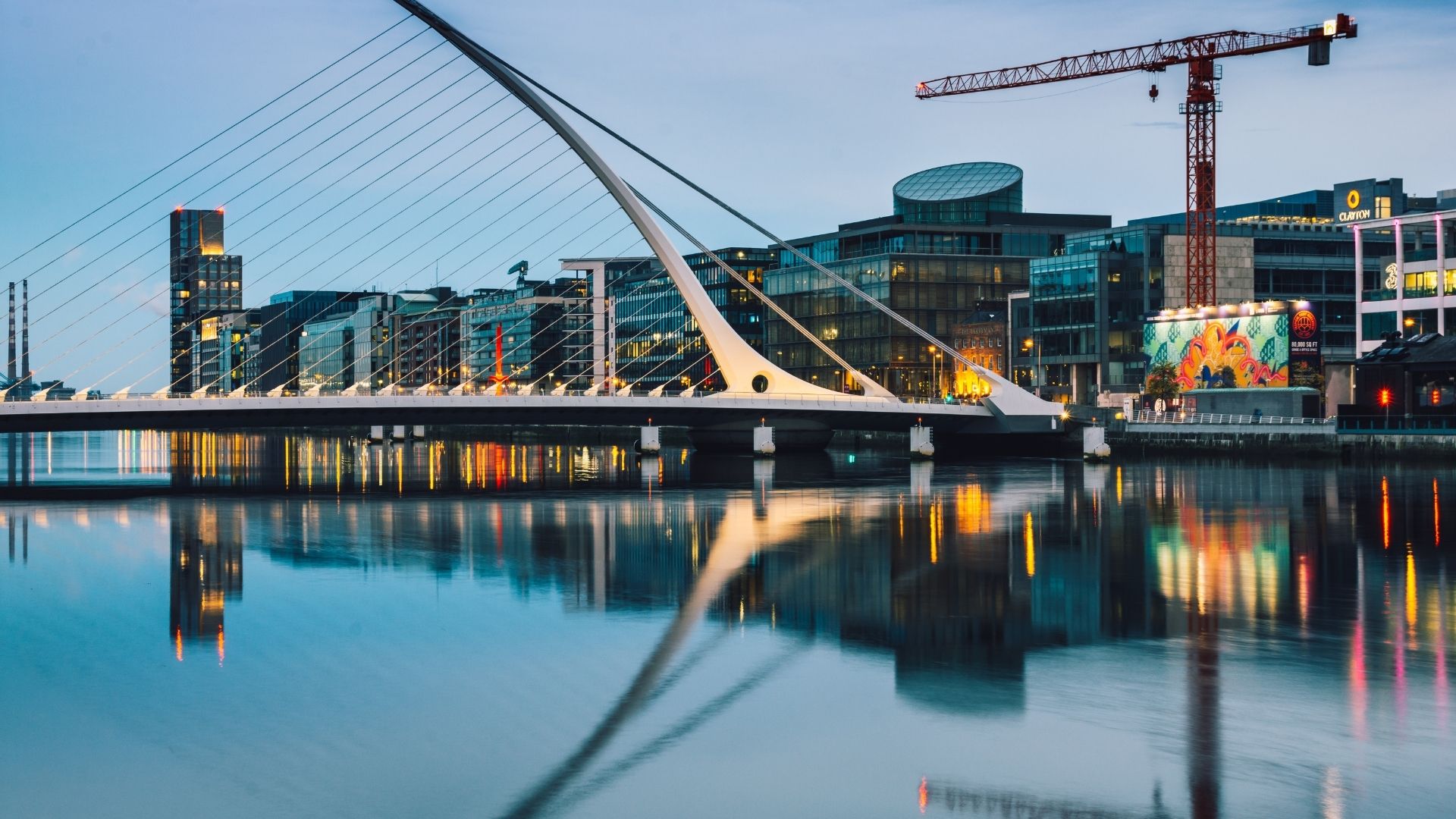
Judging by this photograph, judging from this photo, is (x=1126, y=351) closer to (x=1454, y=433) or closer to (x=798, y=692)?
(x=1454, y=433)

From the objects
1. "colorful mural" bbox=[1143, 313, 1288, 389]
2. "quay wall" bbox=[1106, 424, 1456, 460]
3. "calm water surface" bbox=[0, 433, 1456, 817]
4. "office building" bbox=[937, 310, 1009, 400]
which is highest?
"office building" bbox=[937, 310, 1009, 400]

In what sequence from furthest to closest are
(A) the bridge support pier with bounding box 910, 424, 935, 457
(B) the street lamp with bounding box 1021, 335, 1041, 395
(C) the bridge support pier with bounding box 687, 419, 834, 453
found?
1. (B) the street lamp with bounding box 1021, 335, 1041, 395
2. (C) the bridge support pier with bounding box 687, 419, 834, 453
3. (A) the bridge support pier with bounding box 910, 424, 935, 457

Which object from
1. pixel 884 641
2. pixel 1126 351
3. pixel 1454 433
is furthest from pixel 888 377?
pixel 884 641

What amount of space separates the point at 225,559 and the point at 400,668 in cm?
1534

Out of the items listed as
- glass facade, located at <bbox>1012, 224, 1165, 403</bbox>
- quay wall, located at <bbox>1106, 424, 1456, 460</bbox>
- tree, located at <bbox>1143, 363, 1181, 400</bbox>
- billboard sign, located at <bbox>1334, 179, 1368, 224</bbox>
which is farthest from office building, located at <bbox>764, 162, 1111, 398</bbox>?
quay wall, located at <bbox>1106, 424, 1456, 460</bbox>

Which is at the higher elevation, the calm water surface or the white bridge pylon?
the white bridge pylon

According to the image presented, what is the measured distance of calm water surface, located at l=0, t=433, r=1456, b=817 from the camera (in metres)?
14.8

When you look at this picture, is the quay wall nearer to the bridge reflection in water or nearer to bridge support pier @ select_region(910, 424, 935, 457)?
bridge support pier @ select_region(910, 424, 935, 457)

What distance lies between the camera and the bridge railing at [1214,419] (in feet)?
257

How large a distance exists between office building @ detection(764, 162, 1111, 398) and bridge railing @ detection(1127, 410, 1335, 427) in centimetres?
4615

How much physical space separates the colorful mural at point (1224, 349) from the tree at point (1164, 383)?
0.29 m

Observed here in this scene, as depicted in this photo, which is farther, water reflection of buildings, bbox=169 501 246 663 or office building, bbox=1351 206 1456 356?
office building, bbox=1351 206 1456 356

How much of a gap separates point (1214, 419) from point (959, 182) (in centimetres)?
7726

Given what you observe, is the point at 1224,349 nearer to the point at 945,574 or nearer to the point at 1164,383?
the point at 1164,383
